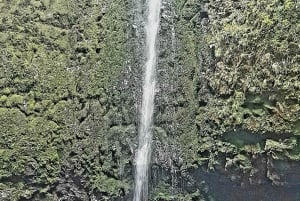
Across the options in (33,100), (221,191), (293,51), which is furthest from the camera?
(33,100)

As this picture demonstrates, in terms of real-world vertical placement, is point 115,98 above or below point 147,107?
above

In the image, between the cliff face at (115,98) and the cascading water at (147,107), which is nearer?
the cliff face at (115,98)

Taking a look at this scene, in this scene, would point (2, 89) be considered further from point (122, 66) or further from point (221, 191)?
point (221, 191)

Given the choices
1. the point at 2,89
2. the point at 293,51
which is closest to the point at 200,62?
the point at 293,51

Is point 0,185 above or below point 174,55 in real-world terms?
below
